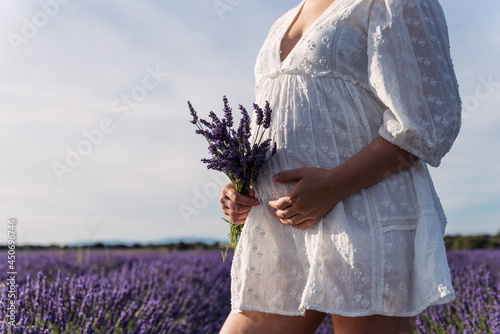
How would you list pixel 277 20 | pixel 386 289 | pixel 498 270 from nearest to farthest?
pixel 386 289 < pixel 277 20 < pixel 498 270

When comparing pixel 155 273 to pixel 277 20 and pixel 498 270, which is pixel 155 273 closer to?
pixel 277 20

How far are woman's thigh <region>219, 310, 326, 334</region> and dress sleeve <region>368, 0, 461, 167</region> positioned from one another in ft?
1.62

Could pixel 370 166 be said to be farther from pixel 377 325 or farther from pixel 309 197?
pixel 377 325

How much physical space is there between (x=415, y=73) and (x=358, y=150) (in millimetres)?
231

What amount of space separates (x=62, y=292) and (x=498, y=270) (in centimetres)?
549

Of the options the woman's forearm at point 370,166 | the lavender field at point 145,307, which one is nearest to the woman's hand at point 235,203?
the woman's forearm at point 370,166

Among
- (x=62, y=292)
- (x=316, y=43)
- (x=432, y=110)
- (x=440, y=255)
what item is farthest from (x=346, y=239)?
(x=62, y=292)

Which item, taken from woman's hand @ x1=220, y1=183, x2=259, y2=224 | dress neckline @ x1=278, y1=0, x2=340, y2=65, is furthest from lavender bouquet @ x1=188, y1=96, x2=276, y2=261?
dress neckline @ x1=278, y1=0, x2=340, y2=65

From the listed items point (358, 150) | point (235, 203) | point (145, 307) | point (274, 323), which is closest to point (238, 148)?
point (235, 203)

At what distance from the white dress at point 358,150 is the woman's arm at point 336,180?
0.09ft

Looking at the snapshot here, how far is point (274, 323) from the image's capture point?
126 cm

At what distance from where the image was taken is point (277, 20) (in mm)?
1671

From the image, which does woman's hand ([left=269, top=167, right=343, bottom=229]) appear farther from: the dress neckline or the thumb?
the dress neckline

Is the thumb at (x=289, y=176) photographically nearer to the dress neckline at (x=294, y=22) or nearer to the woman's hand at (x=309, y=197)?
the woman's hand at (x=309, y=197)
